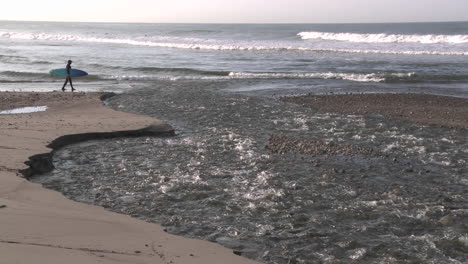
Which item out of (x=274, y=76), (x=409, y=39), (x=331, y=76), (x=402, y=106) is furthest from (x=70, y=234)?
(x=409, y=39)

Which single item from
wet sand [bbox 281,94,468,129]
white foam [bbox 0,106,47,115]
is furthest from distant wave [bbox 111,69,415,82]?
white foam [bbox 0,106,47,115]

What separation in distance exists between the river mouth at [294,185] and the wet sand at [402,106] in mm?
1085

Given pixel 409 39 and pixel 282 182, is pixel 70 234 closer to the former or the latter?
pixel 282 182

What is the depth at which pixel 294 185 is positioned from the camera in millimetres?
8227

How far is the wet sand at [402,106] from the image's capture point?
14.2 meters

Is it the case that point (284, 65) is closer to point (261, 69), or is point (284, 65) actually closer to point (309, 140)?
point (261, 69)

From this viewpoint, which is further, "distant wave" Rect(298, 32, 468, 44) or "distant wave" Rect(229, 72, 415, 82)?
"distant wave" Rect(298, 32, 468, 44)

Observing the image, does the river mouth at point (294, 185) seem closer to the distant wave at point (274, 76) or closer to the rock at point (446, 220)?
the rock at point (446, 220)

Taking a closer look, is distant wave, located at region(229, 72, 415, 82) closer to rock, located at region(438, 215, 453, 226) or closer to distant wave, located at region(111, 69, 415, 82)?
distant wave, located at region(111, 69, 415, 82)

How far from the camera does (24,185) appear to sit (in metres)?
7.48

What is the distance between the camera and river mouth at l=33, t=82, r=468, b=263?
240 inches

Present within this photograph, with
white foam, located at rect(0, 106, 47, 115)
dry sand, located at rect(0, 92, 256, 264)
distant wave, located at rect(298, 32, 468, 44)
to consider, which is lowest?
dry sand, located at rect(0, 92, 256, 264)

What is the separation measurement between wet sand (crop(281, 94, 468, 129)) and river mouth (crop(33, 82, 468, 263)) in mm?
1085

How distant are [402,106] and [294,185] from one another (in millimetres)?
9855
